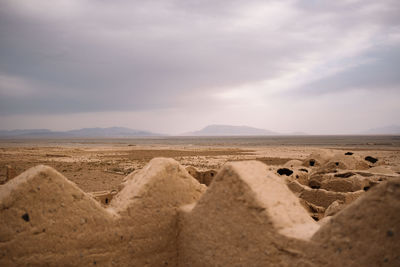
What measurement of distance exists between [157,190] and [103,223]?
71cm

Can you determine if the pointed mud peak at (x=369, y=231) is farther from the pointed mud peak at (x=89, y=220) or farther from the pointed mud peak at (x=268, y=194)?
the pointed mud peak at (x=89, y=220)

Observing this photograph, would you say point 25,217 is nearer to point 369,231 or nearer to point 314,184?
point 369,231

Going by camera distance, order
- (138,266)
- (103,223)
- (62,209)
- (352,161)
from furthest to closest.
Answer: (352,161) → (138,266) → (103,223) → (62,209)

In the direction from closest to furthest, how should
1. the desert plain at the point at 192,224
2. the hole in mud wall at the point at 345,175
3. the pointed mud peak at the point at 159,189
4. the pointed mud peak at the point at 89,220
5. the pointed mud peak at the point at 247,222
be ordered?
the desert plain at the point at 192,224, the pointed mud peak at the point at 247,222, the pointed mud peak at the point at 89,220, the pointed mud peak at the point at 159,189, the hole in mud wall at the point at 345,175

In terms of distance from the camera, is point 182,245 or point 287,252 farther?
point 182,245

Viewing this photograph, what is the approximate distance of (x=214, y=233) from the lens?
3.28 metres

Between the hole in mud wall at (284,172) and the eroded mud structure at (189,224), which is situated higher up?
the eroded mud structure at (189,224)

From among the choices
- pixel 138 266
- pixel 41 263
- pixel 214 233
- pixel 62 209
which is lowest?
pixel 138 266

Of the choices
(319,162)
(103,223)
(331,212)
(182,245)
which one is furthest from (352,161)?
(103,223)

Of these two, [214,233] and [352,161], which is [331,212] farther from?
[352,161]

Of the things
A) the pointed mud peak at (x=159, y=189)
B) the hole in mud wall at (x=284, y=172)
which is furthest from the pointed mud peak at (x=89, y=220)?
the hole in mud wall at (x=284, y=172)

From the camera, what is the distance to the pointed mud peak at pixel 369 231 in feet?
7.16

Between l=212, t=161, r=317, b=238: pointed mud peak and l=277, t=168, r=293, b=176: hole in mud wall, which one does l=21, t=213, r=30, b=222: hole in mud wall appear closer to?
l=212, t=161, r=317, b=238: pointed mud peak

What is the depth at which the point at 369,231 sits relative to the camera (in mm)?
2268
